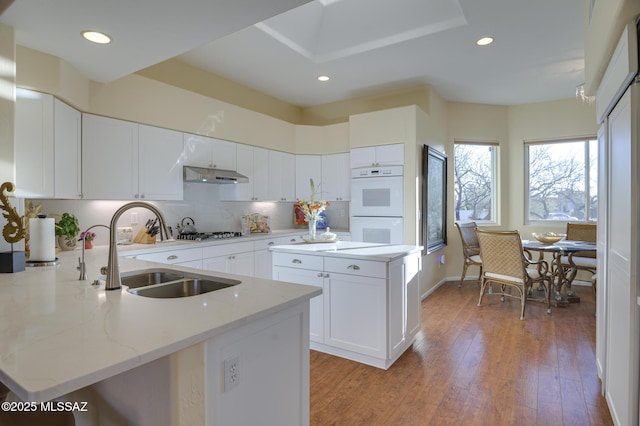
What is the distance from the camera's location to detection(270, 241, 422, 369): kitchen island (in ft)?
8.60

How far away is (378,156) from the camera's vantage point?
458 centimetres

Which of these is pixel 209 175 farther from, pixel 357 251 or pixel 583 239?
pixel 583 239

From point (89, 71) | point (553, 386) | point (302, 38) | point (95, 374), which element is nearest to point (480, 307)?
point (553, 386)

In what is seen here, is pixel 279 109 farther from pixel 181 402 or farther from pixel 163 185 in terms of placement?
pixel 181 402

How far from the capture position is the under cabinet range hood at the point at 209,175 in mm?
3621

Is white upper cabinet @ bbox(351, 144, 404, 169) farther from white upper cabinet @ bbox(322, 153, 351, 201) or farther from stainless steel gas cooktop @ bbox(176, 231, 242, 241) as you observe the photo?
stainless steel gas cooktop @ bbox(176, 231, 242, 241)

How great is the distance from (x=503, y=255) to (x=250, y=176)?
320 centimetres

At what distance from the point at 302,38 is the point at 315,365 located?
129 inches

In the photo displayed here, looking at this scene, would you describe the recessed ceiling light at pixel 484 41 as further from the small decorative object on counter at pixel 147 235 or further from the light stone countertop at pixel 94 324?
the small decorative object on counter at pixel 147 235

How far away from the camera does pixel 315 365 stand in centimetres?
273

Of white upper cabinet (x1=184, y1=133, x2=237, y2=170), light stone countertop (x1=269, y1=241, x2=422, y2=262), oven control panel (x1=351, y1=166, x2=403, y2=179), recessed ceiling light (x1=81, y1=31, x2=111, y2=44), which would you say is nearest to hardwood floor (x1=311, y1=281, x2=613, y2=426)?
light stone countertop (x1=269, y1=241, x2=422, y2=262)

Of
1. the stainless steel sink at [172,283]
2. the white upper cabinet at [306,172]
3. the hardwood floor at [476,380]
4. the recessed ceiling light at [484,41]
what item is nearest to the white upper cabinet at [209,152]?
the white upper cabinet at [306,172]

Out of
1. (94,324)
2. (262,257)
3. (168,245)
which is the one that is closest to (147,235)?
(168,245)

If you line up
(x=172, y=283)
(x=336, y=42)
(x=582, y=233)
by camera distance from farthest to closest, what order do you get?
(x=582, y=233) < (x=336, y=42) < (x=172, y=283)
